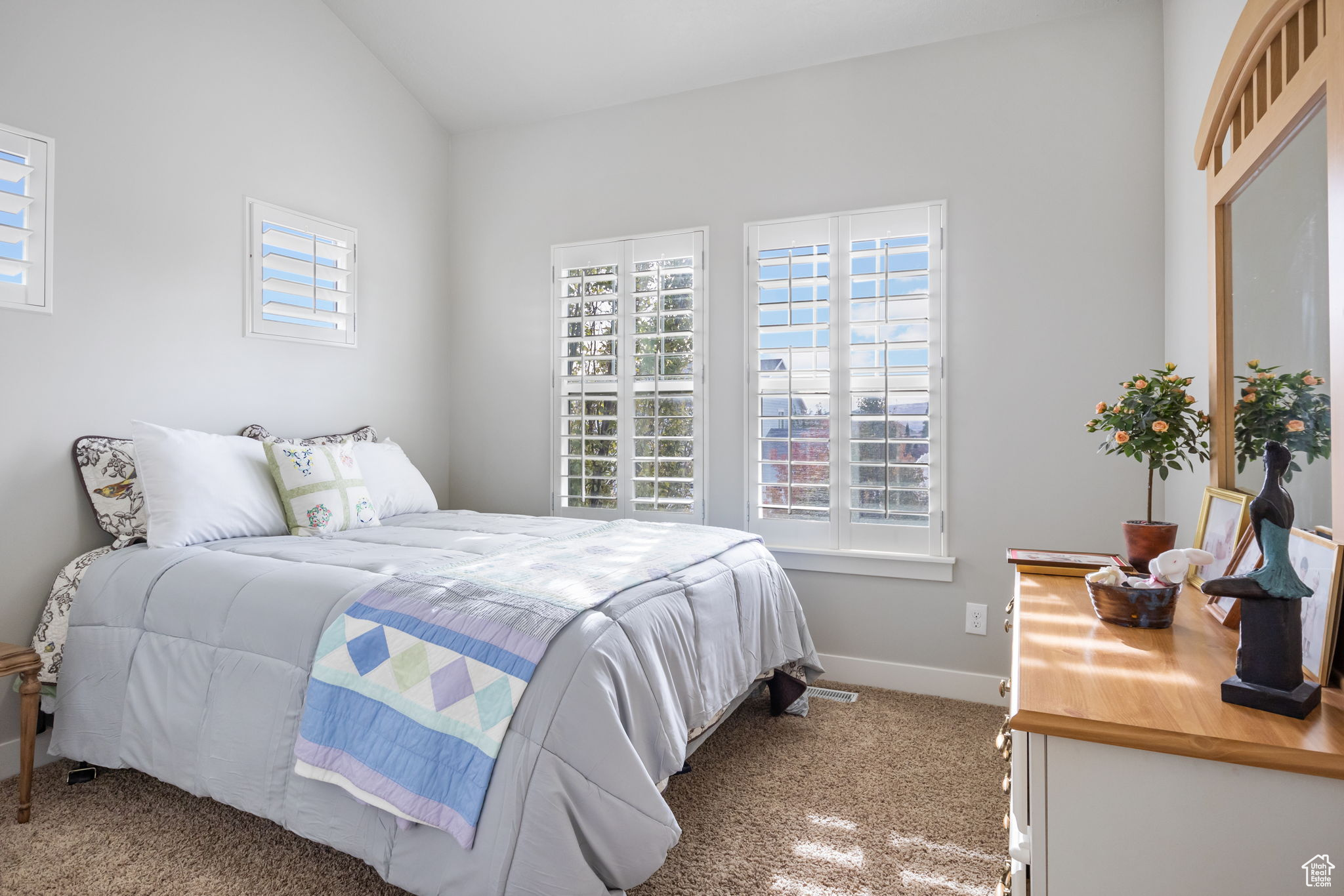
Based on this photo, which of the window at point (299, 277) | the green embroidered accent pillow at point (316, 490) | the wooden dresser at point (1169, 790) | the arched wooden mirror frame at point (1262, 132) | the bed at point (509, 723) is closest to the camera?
the wooden dresser at point (1169, 790)

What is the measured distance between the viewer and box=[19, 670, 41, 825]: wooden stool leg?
1.94 m

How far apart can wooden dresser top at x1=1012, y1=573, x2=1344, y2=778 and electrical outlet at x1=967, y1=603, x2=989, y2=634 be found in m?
1.50

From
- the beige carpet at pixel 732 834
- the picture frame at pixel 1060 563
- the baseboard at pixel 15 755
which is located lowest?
the beige carpet at pixel 732 834

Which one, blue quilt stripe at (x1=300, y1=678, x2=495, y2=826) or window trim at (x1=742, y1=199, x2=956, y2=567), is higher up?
window trim at (x1=742, y1=199, x2=956, y2=567)

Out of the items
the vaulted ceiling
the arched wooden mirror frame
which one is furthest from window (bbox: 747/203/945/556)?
the arched wooden mirror frame

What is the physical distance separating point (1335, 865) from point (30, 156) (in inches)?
135

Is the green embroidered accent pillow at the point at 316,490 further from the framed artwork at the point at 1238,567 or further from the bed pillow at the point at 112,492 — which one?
the framed artwork at the point at 1238,567

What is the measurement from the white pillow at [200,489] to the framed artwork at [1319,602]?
2.76 metres

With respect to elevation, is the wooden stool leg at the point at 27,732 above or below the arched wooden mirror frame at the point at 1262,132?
below

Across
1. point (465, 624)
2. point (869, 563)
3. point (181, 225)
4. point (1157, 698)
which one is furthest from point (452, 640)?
point (181, 225)

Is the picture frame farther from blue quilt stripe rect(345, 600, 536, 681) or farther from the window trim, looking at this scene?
blue quilt stripe rect(345, 600, 536, 681)

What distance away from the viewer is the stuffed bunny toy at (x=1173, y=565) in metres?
1.23

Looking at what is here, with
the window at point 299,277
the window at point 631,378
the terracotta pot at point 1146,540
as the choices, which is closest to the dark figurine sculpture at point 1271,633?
the terracotta pot at point 1146,540

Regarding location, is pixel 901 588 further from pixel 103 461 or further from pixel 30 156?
pixel 30 156
